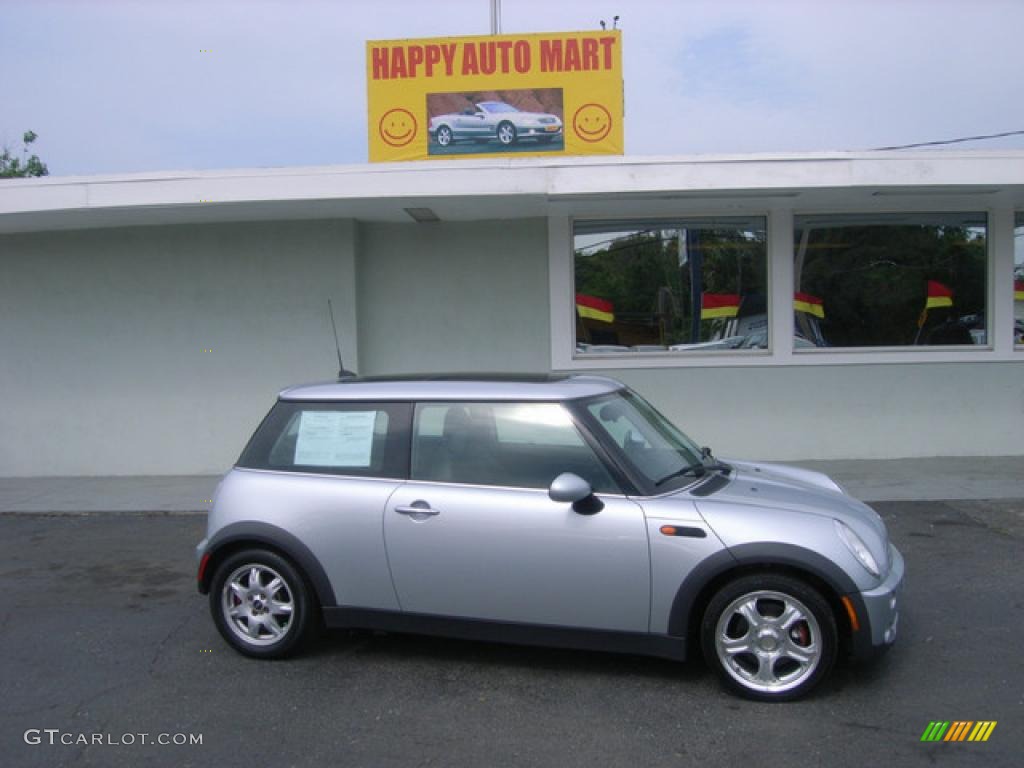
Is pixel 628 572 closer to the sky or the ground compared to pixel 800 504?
closer to the ground

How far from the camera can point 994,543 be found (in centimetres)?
702

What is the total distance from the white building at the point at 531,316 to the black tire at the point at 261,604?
236 inches

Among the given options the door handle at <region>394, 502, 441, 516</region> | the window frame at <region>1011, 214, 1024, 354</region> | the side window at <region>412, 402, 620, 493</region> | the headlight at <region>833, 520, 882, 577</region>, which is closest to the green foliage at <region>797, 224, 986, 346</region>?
the window frame at <region>1011, 214, 1024, 354</region>

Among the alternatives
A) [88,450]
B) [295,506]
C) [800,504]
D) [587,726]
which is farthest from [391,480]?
[88,450]

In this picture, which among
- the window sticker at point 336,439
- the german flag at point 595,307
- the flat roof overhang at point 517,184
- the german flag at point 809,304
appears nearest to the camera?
the window sticker at point 336,439

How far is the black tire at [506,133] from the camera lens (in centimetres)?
1243

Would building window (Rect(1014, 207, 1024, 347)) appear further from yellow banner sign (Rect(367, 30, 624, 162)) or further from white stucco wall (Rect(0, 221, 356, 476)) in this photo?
white stucco wall (Rect(0, 221, 356, 476))

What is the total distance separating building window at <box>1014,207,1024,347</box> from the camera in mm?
10805

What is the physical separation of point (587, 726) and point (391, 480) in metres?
1.61

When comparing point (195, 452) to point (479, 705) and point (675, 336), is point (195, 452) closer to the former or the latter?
point (675, 336)

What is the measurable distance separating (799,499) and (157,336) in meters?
8.90

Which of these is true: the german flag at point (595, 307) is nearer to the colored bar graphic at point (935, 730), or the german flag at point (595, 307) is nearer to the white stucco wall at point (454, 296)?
the white stucco wall at point (454, 296)

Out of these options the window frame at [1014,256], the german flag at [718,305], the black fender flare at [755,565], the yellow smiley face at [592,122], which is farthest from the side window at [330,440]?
the window frame at [1014,256]

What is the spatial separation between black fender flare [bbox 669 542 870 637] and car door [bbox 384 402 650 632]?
0.18 metres
